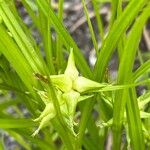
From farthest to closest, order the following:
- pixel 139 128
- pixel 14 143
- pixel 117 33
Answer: pixel 14 143, pixel 139 128, pixel 117 33

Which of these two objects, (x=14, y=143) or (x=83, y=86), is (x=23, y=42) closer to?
(x=83, y=86)

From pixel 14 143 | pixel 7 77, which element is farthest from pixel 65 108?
pixel 14 143

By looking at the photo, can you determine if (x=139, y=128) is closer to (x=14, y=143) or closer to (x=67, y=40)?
(x=67, y=40)

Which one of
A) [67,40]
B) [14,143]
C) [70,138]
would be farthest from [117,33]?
[14,143]

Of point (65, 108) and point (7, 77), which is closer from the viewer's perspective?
point (65, 108)

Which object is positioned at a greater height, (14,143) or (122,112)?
(122,112)

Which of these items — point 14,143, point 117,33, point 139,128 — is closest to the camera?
point 117,33

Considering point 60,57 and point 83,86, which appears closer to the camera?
point 83,86

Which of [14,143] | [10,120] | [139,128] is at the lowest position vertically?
[14,143]

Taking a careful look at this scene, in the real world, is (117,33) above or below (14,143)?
above
